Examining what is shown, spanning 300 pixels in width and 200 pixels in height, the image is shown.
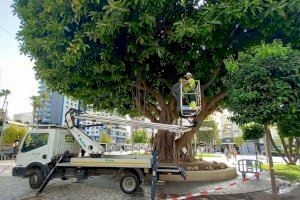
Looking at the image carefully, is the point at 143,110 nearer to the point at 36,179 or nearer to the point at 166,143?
the point at 166,143

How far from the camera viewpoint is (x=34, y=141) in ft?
39.4

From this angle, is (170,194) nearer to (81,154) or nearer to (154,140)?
(81,154)

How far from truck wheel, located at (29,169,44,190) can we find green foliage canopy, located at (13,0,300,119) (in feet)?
13.8

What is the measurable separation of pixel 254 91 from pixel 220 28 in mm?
3035

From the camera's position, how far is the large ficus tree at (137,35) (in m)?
8.18

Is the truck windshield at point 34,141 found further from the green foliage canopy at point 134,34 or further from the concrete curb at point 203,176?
the concrete curb at point 203,176

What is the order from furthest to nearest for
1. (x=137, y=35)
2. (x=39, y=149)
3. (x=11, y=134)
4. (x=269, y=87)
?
(x=11, y=134) → (x=39, y=149) → (x=137, y=35) → (x=269, y=87)

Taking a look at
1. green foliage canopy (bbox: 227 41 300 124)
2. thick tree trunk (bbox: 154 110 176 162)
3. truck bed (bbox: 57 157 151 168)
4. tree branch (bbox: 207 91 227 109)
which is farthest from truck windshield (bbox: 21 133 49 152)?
tree branch (bbox: 207 91 227 109)

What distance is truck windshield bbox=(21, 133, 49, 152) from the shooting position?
11883mm

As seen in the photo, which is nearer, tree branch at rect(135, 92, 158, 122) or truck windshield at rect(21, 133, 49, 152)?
truck windshield at rect(21, 133, 49, 152)

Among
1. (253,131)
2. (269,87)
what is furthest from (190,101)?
(253,131)

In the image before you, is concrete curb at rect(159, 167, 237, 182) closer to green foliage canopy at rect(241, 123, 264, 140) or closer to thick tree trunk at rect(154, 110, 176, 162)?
thick tree trunk at rect(154, 110, 176, 162)

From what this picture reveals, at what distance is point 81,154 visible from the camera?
12.8 m

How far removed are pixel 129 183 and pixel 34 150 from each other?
184 inches
